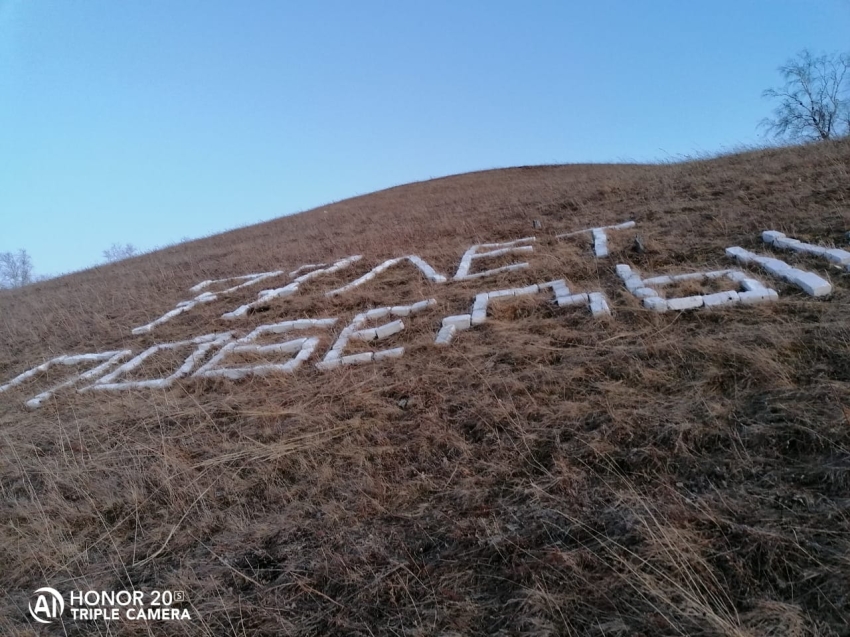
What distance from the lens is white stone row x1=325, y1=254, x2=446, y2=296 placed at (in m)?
7.41

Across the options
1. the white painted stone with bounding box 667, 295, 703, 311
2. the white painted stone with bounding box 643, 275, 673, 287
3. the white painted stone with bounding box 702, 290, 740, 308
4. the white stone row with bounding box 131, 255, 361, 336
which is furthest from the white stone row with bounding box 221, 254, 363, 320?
the white painted stone with bounding box 702, 290, 740, 308

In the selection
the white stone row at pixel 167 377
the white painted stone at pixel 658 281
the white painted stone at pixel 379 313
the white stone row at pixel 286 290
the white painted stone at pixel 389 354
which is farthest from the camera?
the white stone row at pixel 286 290

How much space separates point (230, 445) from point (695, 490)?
10.7 feet

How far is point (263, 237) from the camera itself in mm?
16312

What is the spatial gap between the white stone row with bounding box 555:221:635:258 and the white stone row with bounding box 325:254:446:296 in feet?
7.22

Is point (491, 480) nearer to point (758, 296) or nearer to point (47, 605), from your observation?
point (47, 605)

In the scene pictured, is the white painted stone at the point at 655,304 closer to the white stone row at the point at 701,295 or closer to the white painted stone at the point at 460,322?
the white stone row at the point at 701,295

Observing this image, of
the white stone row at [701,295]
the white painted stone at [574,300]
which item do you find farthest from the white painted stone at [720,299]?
the white painted stone at [574,300]

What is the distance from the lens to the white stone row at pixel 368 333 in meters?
5.05

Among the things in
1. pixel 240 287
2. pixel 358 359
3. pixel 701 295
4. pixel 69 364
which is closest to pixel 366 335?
pixel 358 359

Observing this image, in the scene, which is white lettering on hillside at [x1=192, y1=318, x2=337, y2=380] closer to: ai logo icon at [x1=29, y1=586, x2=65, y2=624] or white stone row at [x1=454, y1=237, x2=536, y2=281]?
white stone row at [x1=454, y1=237, x2=536, y2=281]

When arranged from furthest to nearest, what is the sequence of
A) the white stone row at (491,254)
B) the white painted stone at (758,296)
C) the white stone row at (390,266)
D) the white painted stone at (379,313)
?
the white stone row at (390,266) → the white stone row at (491,254) → the white painted stone at (379,313) → the white painted stone at (758,296)

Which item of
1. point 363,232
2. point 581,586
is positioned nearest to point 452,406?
point 581,586

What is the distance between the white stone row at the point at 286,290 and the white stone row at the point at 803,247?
20.9 feet
